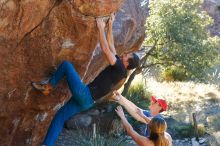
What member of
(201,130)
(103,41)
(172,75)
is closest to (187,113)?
(201,130)

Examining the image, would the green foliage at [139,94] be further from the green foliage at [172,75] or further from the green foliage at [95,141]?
the green foliage at [172,75]

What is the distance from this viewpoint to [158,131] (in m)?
6.14

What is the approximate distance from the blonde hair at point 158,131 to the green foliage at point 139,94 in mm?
9225

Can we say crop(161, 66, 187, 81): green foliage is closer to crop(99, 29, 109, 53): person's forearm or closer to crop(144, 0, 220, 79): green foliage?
crop(144, 0, 220, 79): green foliage

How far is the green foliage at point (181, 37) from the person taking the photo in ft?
50.0

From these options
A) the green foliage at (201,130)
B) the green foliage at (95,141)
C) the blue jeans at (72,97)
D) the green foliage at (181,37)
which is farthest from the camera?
the green foliage at (181,37)

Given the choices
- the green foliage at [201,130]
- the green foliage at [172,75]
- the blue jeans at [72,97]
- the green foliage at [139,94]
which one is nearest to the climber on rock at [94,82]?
the blue jeans at [72,97]

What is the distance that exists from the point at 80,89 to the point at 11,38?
4.13 feet

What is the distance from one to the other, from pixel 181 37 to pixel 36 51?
863cm

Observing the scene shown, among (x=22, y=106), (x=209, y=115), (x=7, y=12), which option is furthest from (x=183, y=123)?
(x=7, y=12)

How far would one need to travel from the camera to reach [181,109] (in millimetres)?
16422

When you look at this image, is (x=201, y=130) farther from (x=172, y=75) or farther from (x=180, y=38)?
(x=172, y=75)

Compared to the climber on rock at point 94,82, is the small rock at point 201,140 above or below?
below

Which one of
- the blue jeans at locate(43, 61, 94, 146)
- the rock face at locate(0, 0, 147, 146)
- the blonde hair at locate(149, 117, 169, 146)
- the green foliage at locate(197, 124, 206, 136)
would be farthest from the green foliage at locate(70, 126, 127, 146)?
the blonde hair at locate(149, 117, 169, 146)
